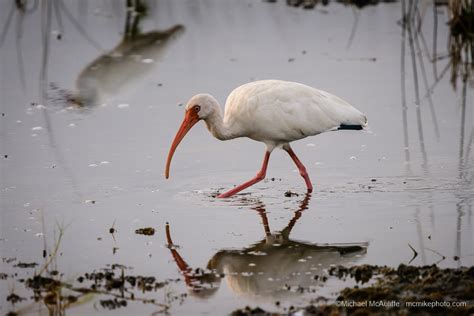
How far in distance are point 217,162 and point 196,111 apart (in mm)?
1188

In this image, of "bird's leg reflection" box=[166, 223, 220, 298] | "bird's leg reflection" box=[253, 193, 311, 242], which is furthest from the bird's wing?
"bird's leg reflection" box=[166, 223, 220, 298]

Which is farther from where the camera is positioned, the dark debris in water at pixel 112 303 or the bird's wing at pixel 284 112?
the bird's wing at pixel 284 112

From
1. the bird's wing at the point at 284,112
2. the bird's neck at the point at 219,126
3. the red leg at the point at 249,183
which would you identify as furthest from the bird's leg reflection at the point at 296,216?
the bird's neck at the point at 219,126

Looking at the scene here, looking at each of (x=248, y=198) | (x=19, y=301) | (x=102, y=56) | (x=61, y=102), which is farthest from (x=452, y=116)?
(x=19, y=301)

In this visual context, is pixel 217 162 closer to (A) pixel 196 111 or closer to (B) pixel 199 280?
(A) pixel 196 111

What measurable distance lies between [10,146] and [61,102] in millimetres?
2143

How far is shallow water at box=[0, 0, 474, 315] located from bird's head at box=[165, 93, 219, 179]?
0.43 m

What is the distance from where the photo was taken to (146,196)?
9.22m

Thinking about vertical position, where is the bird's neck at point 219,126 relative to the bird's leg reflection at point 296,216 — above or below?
above

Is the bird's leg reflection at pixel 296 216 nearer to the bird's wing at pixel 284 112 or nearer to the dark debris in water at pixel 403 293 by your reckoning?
the bird's wing at pixel 284 112

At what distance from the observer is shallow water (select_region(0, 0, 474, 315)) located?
734cm

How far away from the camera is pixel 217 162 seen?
1048cm

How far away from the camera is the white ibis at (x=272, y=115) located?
30.9 ft

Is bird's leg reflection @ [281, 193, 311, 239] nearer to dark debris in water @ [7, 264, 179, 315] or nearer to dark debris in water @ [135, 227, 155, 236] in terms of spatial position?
dark debris in water @ [135, 227, 155, 236]
